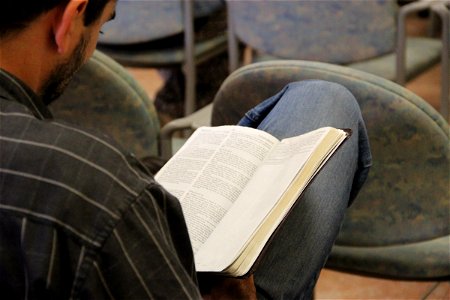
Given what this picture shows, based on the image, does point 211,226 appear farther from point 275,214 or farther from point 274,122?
point 274,122

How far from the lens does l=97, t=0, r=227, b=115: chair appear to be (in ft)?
8.05

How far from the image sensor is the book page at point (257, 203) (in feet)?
2.75

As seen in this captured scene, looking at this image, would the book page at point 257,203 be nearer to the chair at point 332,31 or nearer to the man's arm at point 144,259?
the man's arm at point 144,259

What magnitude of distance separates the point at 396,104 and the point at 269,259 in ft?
1.28

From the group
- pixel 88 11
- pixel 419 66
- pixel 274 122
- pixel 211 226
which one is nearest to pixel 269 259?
pixel 211 226

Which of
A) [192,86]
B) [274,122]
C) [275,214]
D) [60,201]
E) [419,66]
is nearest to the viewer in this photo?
[60,201]

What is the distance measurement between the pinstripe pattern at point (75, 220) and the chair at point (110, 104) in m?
0.78

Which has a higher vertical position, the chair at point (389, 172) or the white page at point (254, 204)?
the white page at point (254, 204)

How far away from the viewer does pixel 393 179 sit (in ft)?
4.38

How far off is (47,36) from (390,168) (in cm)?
76

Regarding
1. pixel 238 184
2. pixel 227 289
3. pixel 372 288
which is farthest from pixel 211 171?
pixel 372 288

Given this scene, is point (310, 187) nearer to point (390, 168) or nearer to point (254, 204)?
point (254, 204)

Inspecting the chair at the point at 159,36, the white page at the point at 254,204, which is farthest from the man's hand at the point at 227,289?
the chair at the point at 159,36

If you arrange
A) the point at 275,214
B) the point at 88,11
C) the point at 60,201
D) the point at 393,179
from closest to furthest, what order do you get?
the point at 60,201 → the point at 88,11 → the point at 275,214 → the point at 393,179
